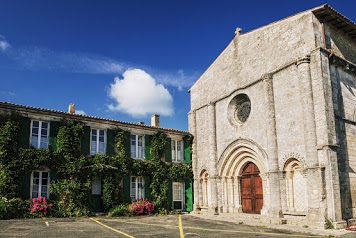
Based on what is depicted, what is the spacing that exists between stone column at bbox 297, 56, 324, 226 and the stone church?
41 mm

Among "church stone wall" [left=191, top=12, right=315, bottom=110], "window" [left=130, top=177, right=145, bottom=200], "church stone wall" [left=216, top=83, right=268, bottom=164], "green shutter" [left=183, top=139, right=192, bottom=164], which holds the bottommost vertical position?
"window" [left=130, top=177, right=145, bottom=200]

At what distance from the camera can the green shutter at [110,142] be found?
19.2 meters

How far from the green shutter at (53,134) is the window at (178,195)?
8105mm

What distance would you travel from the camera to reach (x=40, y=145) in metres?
17.1

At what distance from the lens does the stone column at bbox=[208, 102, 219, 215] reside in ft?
62.6

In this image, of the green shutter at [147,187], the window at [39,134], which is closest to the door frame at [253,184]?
the green shutter at [147,187]

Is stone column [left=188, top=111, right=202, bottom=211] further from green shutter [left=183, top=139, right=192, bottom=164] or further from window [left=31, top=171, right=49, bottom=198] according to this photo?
window [left=31, top=171, right=49, bottom=198]

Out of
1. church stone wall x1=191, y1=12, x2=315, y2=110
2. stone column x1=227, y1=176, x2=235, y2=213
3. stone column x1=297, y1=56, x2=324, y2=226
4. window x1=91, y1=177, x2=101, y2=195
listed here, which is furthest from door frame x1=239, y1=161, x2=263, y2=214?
window x1=91, y1=177, x2=101, y2=195

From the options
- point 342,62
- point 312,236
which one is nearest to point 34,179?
point 312,236

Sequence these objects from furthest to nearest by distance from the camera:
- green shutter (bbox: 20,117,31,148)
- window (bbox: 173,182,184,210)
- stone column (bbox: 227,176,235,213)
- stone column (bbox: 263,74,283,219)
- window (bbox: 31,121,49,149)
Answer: window (bbox: 173,182,184,210) → stone column (bbox: 227,176,235,213) → window (bbox: 31,121,49,149) → green shutter (bbox: 20,117,31,148) → stone column (bbox: 263,74,283,219)

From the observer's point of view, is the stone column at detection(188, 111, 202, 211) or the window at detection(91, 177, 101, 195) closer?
the window at detection(91, 177, 101, 195)

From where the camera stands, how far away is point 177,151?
72.3ft

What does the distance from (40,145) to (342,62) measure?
15610 millimetres

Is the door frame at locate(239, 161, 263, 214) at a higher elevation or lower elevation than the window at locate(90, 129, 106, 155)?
lower
